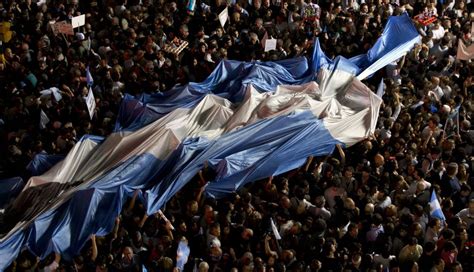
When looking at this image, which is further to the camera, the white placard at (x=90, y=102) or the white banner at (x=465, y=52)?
the white banner at (x=465, y=52)

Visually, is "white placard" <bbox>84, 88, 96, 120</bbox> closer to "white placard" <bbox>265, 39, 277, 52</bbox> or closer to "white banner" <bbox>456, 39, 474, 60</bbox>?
"white placard" <bbox>265, 39, 277, 52</bbox>

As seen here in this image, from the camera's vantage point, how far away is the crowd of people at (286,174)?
15.3 m

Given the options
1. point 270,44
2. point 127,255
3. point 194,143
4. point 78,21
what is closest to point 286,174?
point 194,143

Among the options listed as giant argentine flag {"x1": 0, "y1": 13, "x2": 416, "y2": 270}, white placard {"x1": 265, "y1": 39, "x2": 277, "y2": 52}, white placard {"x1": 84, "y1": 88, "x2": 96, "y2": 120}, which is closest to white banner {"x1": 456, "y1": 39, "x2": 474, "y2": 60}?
giant argentine flag {"x1": 0, "y1": 13, "x2": 416, "y2": 270}

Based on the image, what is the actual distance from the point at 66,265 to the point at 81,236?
0.56 meters

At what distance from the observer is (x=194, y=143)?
1758 cm

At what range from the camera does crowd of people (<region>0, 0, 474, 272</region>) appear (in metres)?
15.3

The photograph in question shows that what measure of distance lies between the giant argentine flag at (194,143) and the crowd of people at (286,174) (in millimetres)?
253

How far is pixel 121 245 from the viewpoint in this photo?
15562mm

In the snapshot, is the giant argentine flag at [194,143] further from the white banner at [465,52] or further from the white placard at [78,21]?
the white placard at [78,21]

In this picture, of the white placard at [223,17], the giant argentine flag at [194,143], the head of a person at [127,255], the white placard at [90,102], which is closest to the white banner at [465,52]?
the giant argentine flag at [194,143]

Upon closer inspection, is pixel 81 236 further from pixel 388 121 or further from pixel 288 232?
pixel 388 121

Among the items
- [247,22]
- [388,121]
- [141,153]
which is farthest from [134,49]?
[388,121]

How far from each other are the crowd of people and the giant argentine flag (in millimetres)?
253
